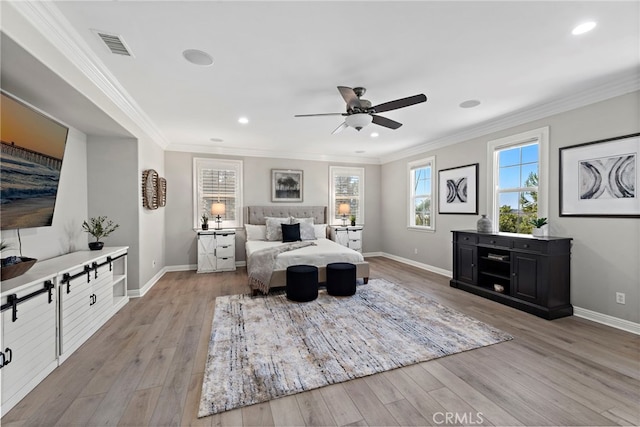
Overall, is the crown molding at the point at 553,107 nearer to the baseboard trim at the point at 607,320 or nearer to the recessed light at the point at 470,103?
the recessed light at the point at 470,103

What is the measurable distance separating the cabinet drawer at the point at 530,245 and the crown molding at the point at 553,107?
1742 mm

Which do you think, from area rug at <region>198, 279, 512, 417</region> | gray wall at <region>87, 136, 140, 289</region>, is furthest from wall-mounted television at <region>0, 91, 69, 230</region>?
area rug at <region>198, 279, 512, 417</region>

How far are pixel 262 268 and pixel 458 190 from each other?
3.81 m

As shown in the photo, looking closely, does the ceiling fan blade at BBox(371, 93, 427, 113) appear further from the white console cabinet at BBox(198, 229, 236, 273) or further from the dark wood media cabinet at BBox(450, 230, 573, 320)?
the white console cabinet at BBox(198, 229, 236, 273)

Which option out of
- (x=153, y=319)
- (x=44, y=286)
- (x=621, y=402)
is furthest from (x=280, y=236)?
(x=621, y=402)

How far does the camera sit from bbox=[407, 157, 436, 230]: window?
229 inches

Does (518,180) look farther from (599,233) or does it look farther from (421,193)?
(421,193)

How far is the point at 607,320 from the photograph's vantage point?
3129 mm

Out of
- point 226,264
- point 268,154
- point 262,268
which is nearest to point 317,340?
point 262,268

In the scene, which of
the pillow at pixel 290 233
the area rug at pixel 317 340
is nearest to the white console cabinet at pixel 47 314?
the area rug at pixel 317 340

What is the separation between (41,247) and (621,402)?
5.20 m

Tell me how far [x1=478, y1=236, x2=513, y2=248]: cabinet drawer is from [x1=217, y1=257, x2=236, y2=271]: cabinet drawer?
4659mm

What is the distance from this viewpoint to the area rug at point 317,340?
210 cm

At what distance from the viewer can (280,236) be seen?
226 inches
